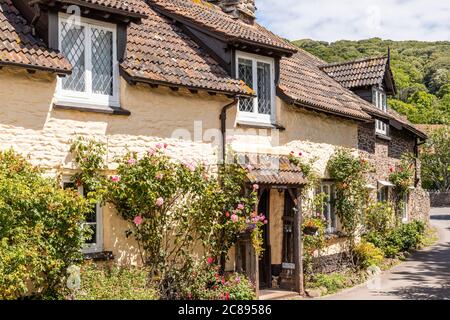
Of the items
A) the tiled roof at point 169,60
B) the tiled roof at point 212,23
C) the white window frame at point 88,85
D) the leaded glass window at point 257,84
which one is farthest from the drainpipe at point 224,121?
the white window frame at point 88,85

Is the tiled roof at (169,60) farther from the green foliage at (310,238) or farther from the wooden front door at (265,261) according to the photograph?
the green foliage at (310,238)

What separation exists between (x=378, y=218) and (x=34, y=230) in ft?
48.8

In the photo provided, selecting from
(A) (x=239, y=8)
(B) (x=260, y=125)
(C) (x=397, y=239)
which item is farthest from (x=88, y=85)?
(C) (x=397, y=239)

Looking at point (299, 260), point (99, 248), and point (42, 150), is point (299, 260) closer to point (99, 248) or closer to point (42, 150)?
point (99, 248)

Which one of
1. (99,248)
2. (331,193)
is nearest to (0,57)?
(99,248)

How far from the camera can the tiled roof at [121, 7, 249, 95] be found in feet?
42.0

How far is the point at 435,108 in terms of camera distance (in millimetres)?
89125

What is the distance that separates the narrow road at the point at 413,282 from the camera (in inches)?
580

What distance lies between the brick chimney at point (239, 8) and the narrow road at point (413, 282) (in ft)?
31.9

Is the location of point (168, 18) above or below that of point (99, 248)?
above

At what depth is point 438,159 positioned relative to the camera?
195 feet

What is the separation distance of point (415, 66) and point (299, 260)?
4226 inches

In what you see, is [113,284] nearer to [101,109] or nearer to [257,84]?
[101,109]

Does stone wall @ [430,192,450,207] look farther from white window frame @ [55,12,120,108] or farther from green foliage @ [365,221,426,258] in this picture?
white window frame @ [55,12,120,108]
